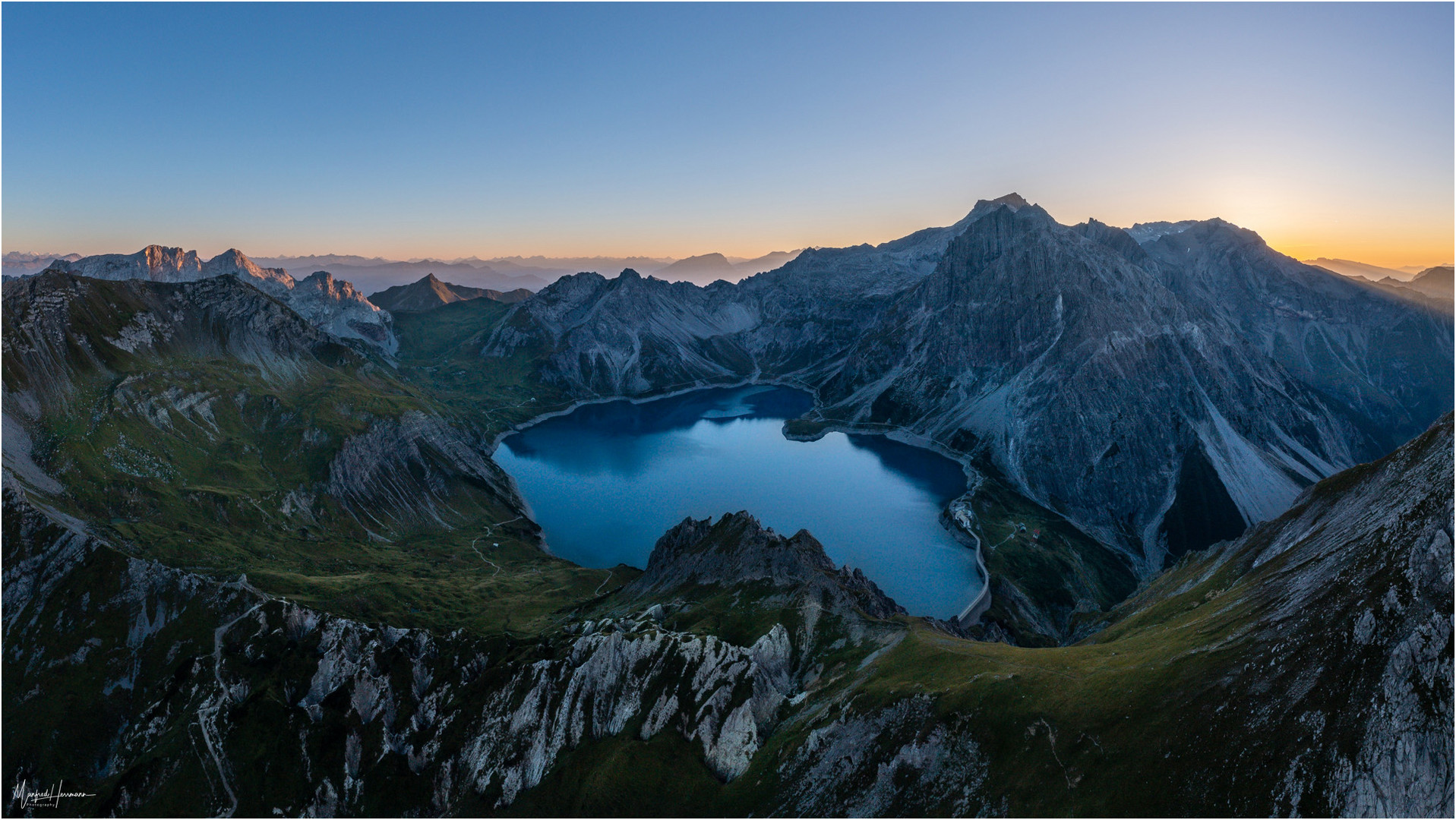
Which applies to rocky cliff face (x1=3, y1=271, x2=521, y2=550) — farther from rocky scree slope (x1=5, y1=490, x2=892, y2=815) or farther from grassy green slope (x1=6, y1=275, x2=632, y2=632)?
rocky scree slope (x1=5, y1=490, x2=892, y2=815)

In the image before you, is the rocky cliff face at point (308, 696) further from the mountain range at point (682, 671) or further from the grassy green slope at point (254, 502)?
the grassy green slope at point (254, 502)

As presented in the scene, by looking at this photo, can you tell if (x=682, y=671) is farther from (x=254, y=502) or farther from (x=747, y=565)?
(x=254, y=502)

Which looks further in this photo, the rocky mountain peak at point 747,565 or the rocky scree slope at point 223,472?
the rocky scree slope at point 223,472

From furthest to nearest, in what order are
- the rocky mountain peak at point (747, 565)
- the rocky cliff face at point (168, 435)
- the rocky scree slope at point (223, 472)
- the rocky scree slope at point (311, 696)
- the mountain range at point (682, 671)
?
the rocky cliff face at point (168, 435)
the rocky scree slope at point (223, 472)
the rocky mountain peak at point (747, 565)
the rocky scree slope at point (311, 696)
the mountain range at point (682, 671)

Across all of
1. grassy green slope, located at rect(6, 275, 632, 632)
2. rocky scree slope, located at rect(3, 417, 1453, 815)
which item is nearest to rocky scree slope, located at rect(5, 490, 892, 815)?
rocky scree slope, located at rect(3, 417, 1453, 815)

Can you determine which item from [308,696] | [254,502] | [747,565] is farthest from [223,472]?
[747,565]

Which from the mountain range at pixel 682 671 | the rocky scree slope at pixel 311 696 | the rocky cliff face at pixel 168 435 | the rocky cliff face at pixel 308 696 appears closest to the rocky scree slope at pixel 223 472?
the rocky cliff face at pixel 168 435

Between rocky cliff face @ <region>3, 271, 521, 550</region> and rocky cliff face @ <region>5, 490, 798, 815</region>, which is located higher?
rocky cliff face @ <region>3, 271, 521, 550</region>

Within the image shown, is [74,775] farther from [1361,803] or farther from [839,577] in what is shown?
[1361,803]

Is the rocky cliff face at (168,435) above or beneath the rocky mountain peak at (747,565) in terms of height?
above
